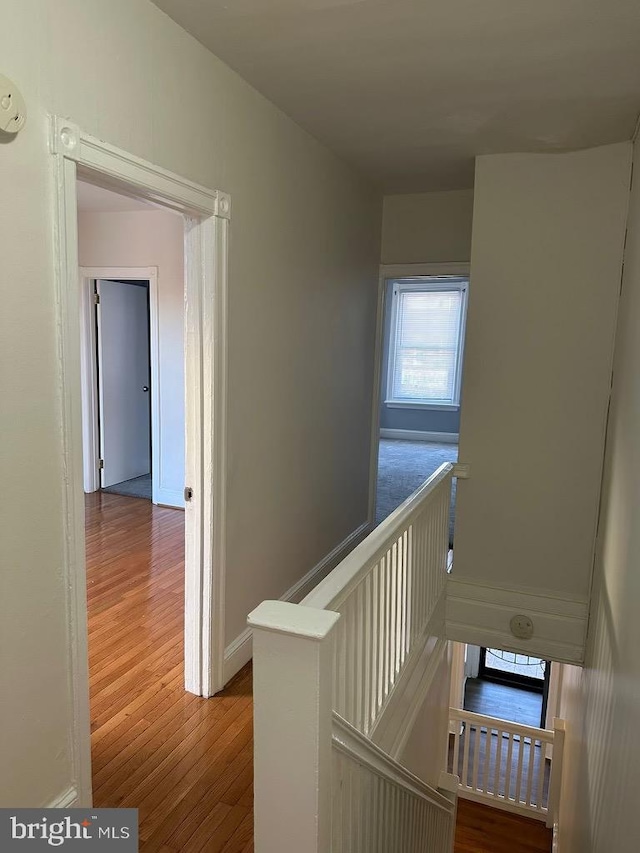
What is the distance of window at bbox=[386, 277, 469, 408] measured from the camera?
9.22m

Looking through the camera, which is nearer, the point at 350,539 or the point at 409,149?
the point at 409,149

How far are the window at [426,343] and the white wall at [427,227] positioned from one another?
4791 mm

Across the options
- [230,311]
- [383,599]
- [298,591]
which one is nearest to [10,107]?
[230,311]

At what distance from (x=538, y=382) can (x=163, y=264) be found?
11.0 ft

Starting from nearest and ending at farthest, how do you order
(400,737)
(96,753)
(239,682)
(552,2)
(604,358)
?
(552,2) < (96,753) < (400,737) < (239,682) < (604,358)

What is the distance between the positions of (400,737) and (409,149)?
3.10 metres

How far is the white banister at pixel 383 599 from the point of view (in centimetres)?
166

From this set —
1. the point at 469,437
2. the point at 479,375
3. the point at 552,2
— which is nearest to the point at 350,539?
the point at 469,437

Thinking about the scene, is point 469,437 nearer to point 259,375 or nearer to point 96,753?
point 259,375

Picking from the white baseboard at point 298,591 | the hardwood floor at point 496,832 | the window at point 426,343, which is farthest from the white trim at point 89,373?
the window at point 426,343

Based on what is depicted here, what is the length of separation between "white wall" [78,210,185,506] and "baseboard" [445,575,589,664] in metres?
2.75

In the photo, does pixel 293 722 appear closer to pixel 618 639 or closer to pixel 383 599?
pixel 383 599

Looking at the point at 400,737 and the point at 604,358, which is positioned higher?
the point at 604,358

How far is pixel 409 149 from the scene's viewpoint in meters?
3.35
